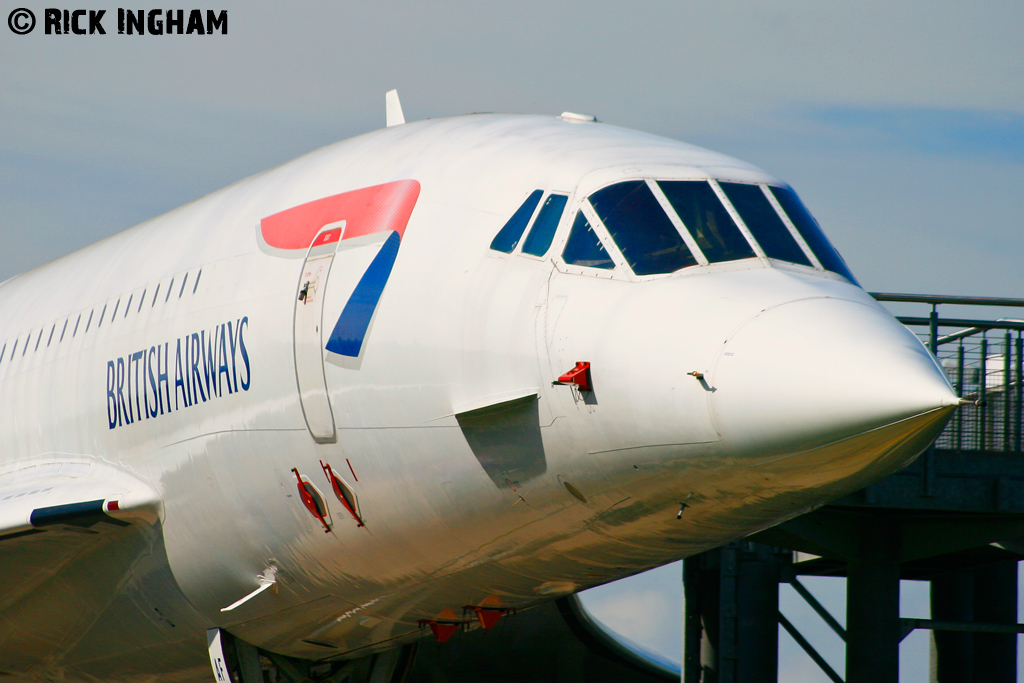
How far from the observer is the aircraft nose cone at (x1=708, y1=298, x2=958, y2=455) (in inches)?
217

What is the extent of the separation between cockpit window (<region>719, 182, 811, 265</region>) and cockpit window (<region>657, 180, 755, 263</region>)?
0.10 metres

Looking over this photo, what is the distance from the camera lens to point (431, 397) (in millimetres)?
7164

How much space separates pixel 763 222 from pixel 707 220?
0.33 metres

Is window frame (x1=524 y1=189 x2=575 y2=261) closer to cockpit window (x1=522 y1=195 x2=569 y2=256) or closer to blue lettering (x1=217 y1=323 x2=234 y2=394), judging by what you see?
cockpit window (x1=522 y1=195 x2=569 y2=256)

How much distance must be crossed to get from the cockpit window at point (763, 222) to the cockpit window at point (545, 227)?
935 millimetres

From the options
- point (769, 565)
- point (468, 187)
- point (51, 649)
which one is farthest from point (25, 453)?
point (769, 565)

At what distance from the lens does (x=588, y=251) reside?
22.2 ft

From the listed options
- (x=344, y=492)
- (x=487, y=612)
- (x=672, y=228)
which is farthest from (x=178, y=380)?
(x=672, y=228)

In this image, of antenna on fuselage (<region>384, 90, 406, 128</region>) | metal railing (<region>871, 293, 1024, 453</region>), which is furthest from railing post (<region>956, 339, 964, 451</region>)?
antenna on fuselage (<region>384, 90, 406, 128</region>)

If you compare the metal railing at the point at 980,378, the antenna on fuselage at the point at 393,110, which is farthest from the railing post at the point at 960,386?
the antenna on fuselage at the point at 393,110

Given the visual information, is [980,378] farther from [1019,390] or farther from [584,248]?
[584,248]

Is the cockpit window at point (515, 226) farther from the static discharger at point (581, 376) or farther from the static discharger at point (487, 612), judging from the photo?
the static discharger at point (487, 612)

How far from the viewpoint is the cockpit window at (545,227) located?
22.7 ft

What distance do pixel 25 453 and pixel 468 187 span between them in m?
5.59
